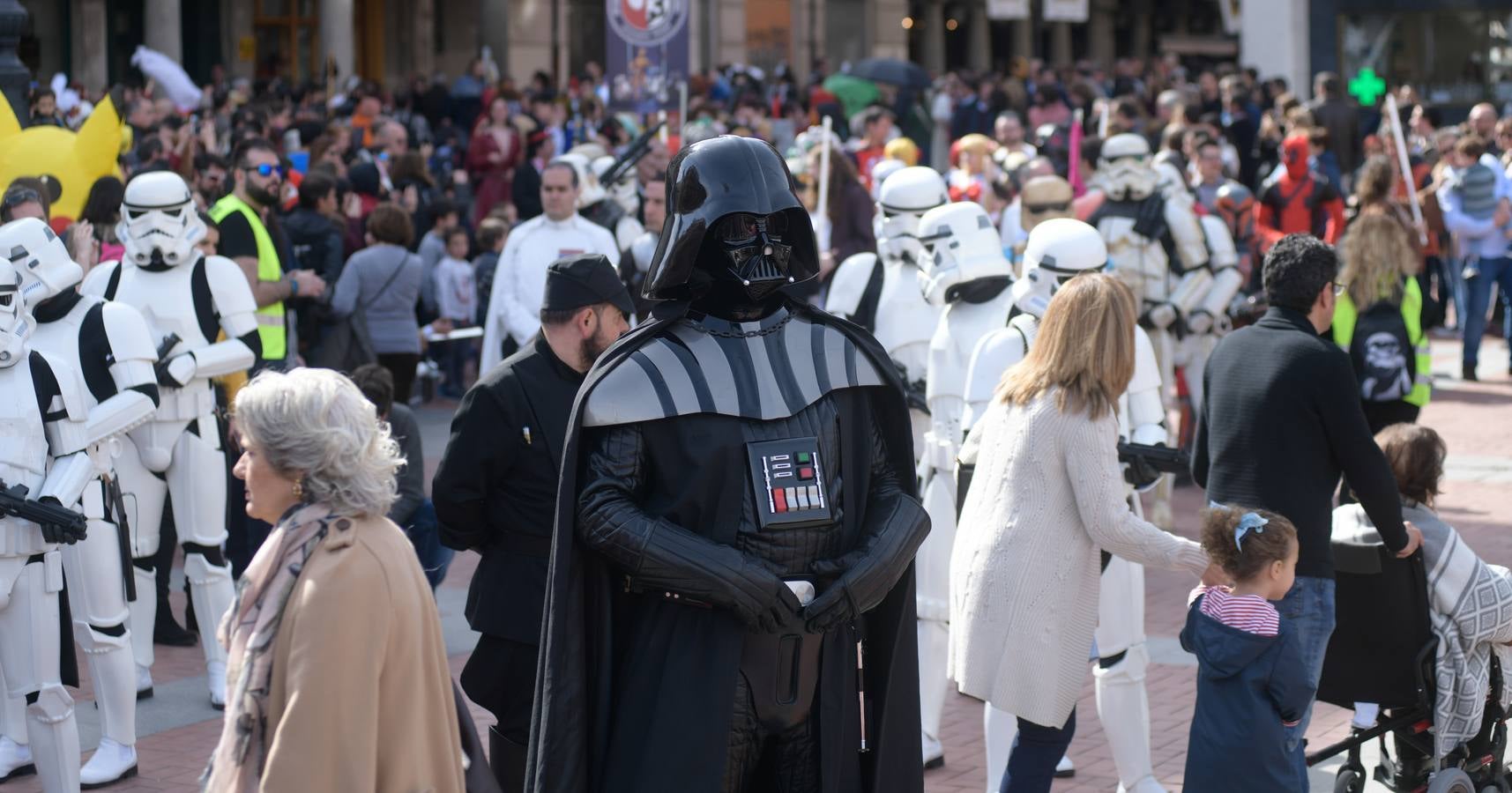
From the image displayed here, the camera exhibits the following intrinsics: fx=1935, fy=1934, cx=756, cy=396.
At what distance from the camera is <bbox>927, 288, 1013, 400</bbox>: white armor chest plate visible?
22.5 ft

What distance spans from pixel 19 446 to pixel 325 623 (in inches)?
109

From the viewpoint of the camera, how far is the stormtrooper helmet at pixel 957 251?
22.9 ft

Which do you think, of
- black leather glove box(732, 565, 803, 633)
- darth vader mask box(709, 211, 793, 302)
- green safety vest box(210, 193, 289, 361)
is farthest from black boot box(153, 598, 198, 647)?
black leather glove box(732, 565, 803, 633)

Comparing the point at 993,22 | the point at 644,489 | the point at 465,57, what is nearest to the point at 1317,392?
the point at 644,489

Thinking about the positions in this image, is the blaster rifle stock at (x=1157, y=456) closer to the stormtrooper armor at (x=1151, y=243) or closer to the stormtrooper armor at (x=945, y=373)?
the stormtrooper armor at (x=945, y=373)

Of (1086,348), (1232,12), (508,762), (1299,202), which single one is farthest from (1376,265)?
(1232,12)

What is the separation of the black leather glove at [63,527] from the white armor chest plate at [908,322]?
10.7 ft

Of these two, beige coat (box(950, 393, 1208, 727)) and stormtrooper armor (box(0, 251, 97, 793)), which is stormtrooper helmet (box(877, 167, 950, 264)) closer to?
beige coat (box(950, 393, 1208, 727))

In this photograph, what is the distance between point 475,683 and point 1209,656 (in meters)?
1.96

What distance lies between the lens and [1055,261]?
6387 millimetres

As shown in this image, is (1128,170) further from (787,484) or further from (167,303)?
(787,484)

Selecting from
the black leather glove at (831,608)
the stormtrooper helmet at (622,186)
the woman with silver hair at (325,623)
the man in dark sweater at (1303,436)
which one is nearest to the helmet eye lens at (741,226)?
the black leather glove at (831,608)

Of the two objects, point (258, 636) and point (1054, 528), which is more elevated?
point (258, 636)

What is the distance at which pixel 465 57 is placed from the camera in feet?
107
